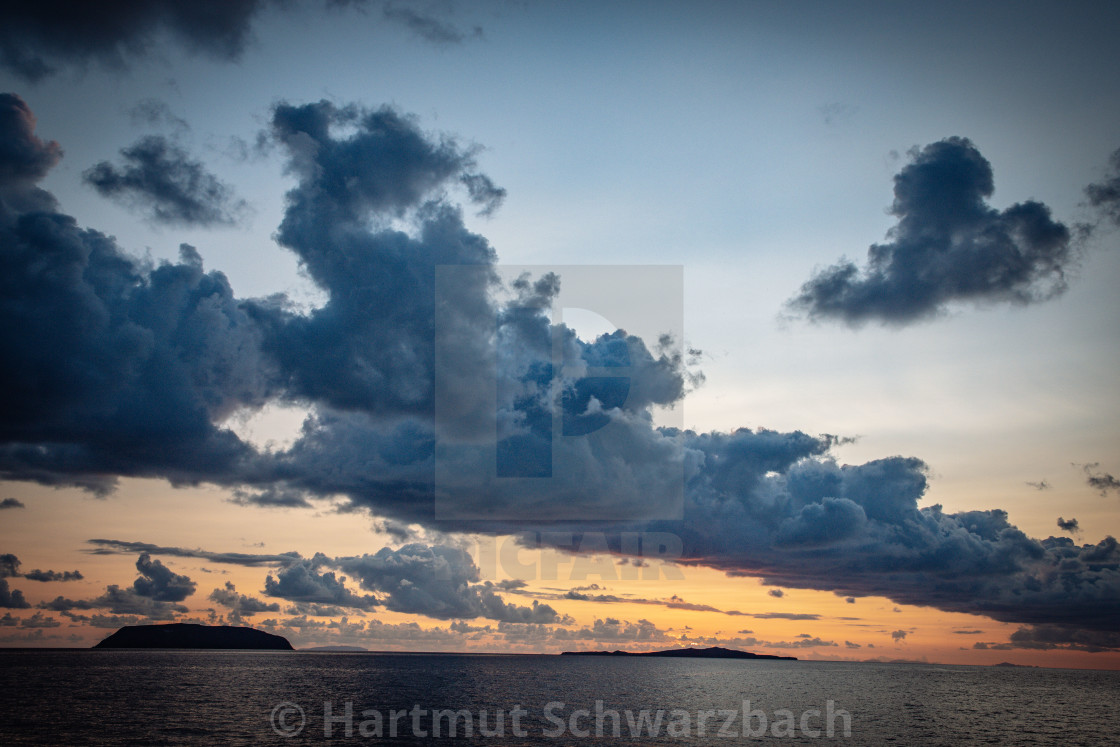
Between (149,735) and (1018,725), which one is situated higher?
(149,735)

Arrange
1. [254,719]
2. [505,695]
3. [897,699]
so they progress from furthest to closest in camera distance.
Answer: [897,699] → [505,695] → [254,719]

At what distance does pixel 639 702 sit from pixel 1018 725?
77.4m

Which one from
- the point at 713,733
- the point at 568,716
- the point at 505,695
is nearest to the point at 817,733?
the point at 713,733

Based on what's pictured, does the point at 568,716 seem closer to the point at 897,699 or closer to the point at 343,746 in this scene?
the point at 343,746

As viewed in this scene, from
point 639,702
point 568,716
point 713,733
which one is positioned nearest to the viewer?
point 713,733

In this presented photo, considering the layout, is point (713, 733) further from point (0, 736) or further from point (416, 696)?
point (0, 736)

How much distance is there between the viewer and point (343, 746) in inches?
3319

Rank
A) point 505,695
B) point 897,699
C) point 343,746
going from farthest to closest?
1. point 897,699
2. point 505,695
3. point 343,746

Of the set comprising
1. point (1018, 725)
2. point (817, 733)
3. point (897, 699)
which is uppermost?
point (817, 733)

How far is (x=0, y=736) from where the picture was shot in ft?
294

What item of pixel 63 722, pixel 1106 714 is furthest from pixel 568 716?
pixel 1106 714

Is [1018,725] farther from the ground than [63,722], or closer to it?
closer to it

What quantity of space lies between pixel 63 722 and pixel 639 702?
11060 cm

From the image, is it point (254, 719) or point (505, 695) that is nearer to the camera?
point (254, 719)
